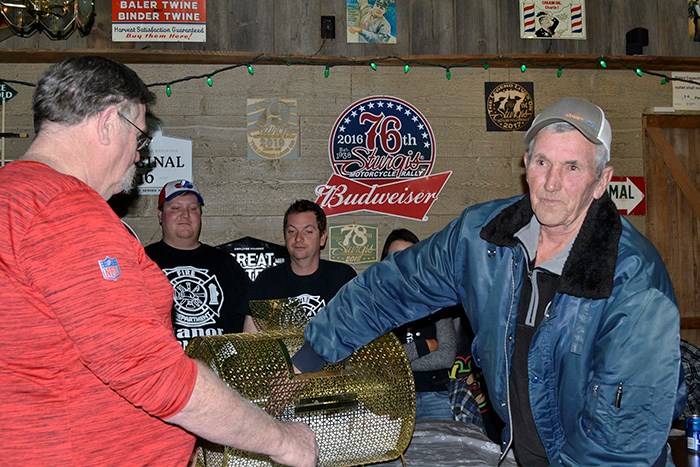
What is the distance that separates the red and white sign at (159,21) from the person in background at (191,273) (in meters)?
1.23

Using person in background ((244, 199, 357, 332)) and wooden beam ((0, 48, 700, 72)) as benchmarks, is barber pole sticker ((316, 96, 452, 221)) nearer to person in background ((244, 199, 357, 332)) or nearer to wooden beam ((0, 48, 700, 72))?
wooden beam ((0, 48, 700, 72))

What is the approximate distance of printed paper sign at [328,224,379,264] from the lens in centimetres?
526

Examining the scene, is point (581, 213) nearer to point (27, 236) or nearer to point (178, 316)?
A: point (27, 236)

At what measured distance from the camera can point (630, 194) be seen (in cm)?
562

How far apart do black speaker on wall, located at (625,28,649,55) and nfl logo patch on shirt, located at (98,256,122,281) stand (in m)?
5.15

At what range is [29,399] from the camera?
1.32 m

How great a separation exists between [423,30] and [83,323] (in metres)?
4.53

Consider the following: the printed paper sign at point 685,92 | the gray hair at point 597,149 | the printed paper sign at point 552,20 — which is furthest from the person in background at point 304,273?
the printed paper sign at point 685,92

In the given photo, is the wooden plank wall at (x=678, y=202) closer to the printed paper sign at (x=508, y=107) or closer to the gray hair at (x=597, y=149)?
the printed paper sign at (x=508, y=107)

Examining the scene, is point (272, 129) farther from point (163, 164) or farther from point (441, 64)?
point (441, 64)

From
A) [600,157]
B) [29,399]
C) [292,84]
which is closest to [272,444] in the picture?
[29,399]

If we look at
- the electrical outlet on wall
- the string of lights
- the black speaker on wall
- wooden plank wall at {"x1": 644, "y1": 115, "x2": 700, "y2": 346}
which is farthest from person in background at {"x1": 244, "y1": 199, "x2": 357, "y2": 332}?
the black speaker on wall

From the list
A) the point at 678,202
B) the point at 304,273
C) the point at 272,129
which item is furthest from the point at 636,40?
the point at 304,273

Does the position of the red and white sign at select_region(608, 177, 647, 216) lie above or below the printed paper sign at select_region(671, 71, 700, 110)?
below
